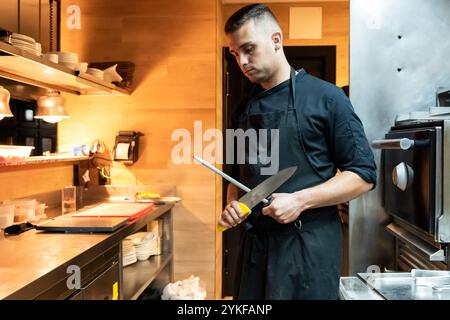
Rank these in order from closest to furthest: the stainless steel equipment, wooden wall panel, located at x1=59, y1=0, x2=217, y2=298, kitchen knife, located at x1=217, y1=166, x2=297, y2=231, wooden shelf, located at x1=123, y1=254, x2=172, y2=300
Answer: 1. kitchen knife, located at x1=217, y1=166, x2=297, y2=231
2. the stainless steel equipment
3. wooden shelf, located at x1=123, y1=254, x2=172, y2=300
4. wooden wall panel, located at x1=59, y1=0, x2=217, y2=298

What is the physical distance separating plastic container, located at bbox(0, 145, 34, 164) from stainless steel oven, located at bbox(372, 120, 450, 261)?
132 centimetres

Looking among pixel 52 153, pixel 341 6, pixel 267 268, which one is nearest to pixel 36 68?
pixel 52 153

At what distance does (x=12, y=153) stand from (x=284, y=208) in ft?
4.08

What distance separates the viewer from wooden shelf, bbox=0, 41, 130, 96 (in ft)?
4.92

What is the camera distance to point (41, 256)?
4.27 ft

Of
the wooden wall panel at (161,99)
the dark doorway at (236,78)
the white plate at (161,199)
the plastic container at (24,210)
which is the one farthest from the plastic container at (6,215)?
the dark doorway at (236,78)

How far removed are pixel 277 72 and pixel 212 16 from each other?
1582mm

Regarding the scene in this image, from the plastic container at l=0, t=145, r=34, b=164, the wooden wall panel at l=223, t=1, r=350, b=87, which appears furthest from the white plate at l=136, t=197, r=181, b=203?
the wooden wall panel at l=223, t=1, r=350, b=87

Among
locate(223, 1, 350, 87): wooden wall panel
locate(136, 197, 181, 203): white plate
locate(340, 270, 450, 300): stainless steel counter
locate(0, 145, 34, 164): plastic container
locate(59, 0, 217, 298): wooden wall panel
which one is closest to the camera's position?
locate(340, 270, 450, 300): stainless steel counter

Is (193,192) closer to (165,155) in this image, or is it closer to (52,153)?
(165,155)

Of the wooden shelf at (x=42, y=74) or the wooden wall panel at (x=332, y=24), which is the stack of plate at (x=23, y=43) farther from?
the wooden wall panel at (x=332, y=24)

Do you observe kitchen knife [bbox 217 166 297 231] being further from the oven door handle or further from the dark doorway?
the dark doorway

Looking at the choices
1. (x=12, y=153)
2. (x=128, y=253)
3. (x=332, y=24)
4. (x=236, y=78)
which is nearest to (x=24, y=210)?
(x=12, y=153)

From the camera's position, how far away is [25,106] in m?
2.18
